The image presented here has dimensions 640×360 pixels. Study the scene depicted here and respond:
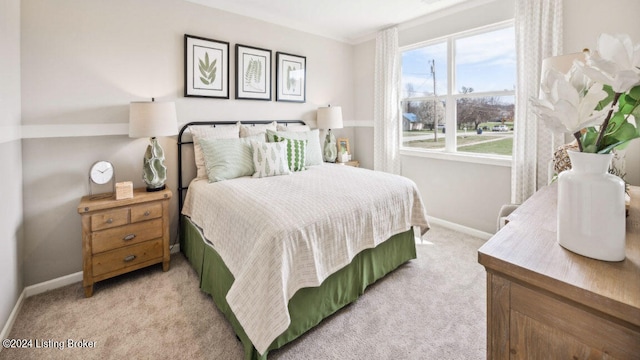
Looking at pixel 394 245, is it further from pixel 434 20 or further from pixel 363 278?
pixel 434 20

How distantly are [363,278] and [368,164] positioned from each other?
2.57 m

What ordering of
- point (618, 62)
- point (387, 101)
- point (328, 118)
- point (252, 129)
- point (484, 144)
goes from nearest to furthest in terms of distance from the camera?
point (618, 62) → point (252, 129) → point (484, 144) → point (328, 118) → point (387, 101)

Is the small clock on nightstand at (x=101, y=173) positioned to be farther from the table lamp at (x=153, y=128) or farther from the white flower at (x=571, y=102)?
the white flower at (x=571, y=102)

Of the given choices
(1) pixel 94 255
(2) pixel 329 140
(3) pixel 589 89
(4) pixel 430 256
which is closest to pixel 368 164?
(2) pixel 329 140

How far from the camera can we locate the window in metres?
3.11

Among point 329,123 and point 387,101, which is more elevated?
point 387,101

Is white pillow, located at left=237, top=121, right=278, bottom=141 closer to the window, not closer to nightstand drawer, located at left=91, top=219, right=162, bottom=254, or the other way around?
nightstand drawer, located at left=91, top=219, right=162, bottom=254

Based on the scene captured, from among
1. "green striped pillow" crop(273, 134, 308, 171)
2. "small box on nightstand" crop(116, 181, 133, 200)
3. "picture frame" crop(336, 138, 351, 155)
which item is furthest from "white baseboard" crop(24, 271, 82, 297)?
"picture frame" crop(336, 138, 351, 155)

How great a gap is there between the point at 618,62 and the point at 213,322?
2.21 m

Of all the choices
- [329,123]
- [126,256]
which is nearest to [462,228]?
[329,123]

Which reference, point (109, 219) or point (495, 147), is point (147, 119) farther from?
point (495, 147)

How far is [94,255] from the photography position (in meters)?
2.17

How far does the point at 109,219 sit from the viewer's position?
222 cm

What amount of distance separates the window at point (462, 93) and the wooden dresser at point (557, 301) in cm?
263
